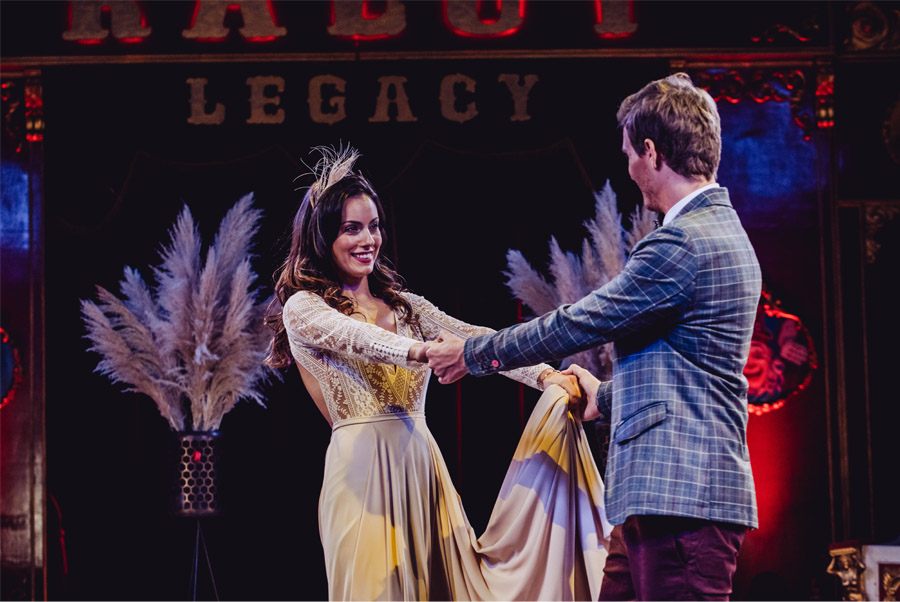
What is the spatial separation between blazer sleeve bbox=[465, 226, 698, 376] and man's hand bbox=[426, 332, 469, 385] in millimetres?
319

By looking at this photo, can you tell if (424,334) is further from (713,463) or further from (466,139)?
(466,139)

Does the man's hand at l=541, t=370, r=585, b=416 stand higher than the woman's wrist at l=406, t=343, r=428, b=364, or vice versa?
the woman's wrist at l=406, t=343, r=428, b=364

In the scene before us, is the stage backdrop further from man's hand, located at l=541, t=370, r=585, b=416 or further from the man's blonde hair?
the man's blonde hair

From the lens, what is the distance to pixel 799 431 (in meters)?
5.53

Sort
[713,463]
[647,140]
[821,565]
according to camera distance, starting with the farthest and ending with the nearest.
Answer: [821,565]
[647,140]
[713,463]

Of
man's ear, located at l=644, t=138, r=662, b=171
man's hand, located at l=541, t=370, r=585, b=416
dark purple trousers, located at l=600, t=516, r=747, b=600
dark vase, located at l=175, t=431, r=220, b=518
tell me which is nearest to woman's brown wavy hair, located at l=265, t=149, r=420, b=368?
man's hand, located at l=541, t=370, r=585, b=416

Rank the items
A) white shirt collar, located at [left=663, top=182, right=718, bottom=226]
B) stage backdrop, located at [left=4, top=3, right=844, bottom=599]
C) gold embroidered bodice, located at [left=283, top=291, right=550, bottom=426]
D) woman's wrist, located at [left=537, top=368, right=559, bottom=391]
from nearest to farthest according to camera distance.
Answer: white shirt collar, located at [left=663, top=182, right=718, bottom=226], gold embroidered bodice, located at [left=283, top=291, right=550, bottom=426], woman's wrist, located at [left=537, top=368, right=559, bottom=391], stage backdrop, located at [left=4, top=3, right=844, bottom=599]

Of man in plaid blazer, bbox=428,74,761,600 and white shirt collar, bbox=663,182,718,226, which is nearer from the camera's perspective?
man in plaid blazer, bbox=428,74,761,600


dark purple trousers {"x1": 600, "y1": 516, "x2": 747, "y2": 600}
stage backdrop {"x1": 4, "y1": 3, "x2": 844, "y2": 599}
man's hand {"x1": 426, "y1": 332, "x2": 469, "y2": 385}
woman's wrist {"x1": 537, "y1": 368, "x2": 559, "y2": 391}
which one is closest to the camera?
dark purple trousers {"x1": 600, "y1": 516, "x2": 747, "y2": 600}

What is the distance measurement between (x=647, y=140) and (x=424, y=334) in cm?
106

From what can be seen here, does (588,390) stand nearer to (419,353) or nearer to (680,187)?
(419,353)

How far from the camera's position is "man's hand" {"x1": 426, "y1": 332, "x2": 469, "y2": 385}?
2646 mm

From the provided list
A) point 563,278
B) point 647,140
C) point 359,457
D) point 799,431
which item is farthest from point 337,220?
point 799,431

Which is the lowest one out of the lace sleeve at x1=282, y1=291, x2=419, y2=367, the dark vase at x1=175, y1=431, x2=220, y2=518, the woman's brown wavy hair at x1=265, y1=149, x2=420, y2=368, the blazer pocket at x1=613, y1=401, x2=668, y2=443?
the dark vase at x1=175, y1=431, x2=220, y2=518
